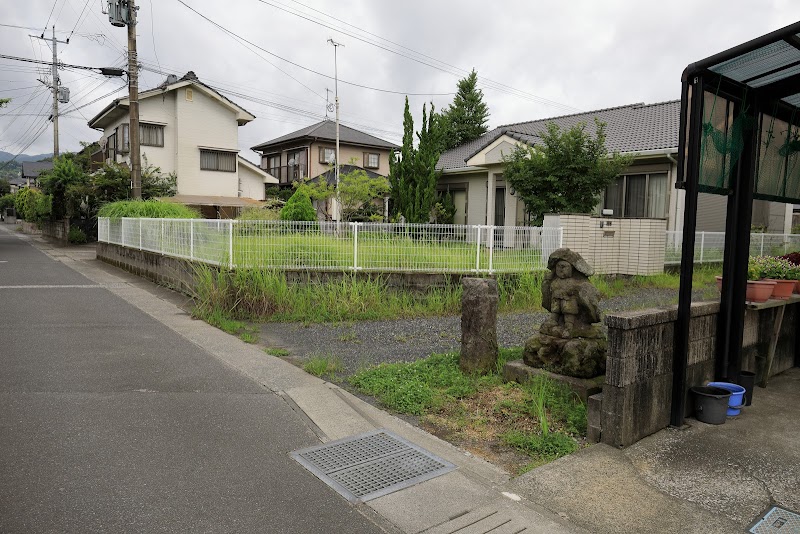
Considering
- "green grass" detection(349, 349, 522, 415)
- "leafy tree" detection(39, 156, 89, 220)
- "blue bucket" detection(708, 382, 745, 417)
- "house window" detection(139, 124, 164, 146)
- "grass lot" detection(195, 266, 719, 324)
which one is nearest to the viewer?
"blue bucket" detection(708, 382, 745, 417)

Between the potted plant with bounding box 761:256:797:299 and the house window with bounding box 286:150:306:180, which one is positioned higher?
the house window with bounding box 286:150:306:180

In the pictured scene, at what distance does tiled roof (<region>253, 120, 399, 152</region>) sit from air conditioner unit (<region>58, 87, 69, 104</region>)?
39.0ft

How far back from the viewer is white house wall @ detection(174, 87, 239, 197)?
27.2 meters

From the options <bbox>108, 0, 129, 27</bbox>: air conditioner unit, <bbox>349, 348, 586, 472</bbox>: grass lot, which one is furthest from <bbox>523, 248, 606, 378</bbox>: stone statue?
<bbox>108, 0, 129, 27</bbox>: air conditioner unit

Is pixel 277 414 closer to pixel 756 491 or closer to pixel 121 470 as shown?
pixel 121 470

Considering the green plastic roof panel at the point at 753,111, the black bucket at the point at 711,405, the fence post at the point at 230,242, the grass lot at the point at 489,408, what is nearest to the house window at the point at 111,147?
the fence post at the point at 230,242

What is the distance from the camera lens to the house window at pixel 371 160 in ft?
116

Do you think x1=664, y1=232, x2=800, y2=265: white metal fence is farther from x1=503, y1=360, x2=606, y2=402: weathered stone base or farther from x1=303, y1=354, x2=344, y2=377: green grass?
x1=303, y1=354, x2=344, y2=377: green grass

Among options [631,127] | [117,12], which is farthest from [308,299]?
[117,12]

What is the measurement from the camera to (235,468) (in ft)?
11.1

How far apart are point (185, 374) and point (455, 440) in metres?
3.03

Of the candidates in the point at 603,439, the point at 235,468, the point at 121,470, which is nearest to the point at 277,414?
the point at 235,468

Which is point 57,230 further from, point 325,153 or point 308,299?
point 308,299

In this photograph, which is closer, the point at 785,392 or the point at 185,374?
the point at 785,392
